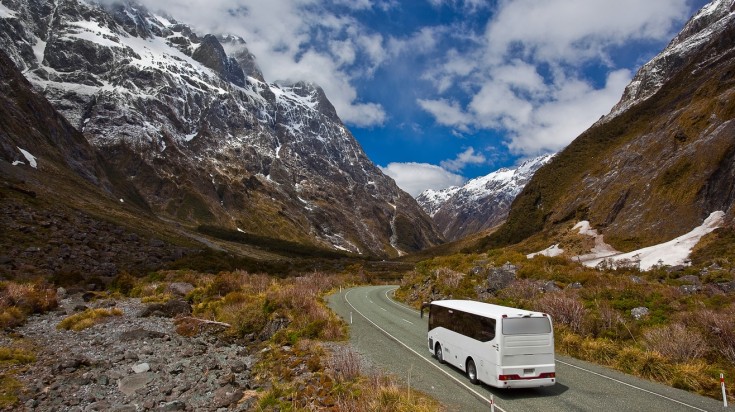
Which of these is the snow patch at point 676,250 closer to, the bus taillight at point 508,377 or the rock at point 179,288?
the bus taillight at point 508,377

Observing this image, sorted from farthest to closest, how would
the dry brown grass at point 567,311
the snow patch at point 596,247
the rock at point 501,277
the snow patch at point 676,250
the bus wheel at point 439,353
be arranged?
the snow patch at point 596,247 → the snow patch at point 676,250 → the rock at point 501,277 → the dry brown grass at point 567,311 → the bus wheel at point 439,353

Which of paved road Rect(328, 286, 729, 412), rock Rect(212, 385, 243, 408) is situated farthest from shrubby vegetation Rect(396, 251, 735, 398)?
rock Rect(212, 385, 243, 408)

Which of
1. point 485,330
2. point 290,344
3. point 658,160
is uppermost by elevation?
point 658,160

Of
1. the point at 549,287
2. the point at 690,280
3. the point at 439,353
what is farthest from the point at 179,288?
the point at 690,280

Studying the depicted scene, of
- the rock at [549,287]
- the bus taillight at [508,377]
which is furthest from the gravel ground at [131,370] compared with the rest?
the rock at [549,287]

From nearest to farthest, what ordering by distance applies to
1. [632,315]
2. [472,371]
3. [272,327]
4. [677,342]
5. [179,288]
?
[472,371], [677,342], [632,315], [272,327], [179,288]

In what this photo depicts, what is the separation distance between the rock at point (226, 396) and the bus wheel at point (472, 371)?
319 inches

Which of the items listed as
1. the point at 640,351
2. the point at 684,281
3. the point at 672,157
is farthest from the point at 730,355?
the point at 672,157

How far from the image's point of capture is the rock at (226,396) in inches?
567

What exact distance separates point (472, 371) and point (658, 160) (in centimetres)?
8312

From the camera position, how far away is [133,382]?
55.1 ft

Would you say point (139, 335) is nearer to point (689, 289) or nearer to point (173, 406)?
point (173, 406)

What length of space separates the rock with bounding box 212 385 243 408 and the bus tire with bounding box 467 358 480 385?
812cm

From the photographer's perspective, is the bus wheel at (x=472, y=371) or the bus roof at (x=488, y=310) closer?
the bus roof at (x=488, y=310)
